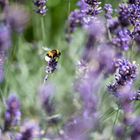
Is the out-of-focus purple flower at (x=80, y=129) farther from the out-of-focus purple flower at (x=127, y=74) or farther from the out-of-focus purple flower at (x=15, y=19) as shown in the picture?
the out-of-focus purple flower at (x=15, y=19)

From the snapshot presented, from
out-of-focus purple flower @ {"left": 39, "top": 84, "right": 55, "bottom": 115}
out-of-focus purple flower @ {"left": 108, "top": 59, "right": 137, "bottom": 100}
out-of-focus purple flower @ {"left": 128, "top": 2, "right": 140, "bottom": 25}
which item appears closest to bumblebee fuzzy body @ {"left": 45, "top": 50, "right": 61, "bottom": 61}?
out-of-focus purple flower @ {"left": 39, "top": 84, "right": 55, "bottom": 115}

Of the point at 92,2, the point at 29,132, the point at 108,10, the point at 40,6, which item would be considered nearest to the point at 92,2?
the point at 92,2

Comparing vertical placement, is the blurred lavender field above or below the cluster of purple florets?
below

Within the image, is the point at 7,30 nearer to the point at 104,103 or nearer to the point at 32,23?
the point at 104,103

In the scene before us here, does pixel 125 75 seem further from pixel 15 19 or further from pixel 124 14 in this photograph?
pixel 15 19

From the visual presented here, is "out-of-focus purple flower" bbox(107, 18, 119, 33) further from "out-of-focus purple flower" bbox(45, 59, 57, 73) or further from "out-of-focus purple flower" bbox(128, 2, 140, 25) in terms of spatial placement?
"out-of-focus purple flower" bbox(45, 59, 57, 73)

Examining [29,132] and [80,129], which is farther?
[80,129]

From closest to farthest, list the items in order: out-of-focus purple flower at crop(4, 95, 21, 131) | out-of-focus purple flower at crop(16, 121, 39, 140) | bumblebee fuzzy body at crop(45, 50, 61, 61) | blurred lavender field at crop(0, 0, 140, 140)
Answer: out-of-focus purple flower at crop(16, 121, 39, 140)
out-of-focus purple flower at crop(4, 95, 21, 131)
blurred lavender field at crop(0, 0, 140, 140)
bumblebee fuzzy body at crop(45, 50, 61, 61)
